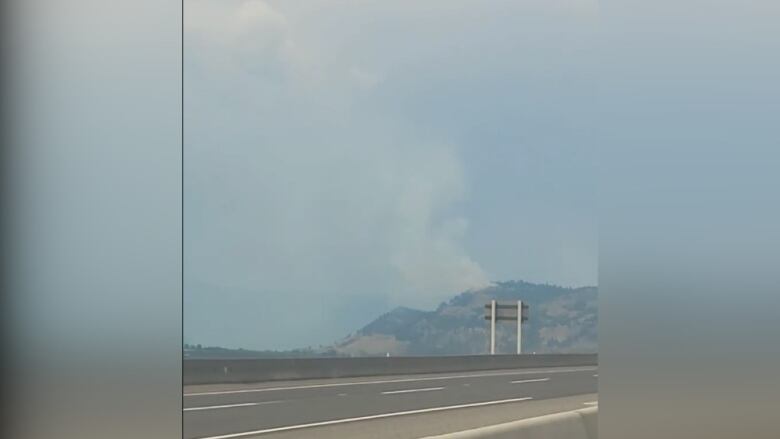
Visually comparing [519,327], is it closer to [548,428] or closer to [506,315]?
[506,315]

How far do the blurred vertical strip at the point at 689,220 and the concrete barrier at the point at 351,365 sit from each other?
0.63ft

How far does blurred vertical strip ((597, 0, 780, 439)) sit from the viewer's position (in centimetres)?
290

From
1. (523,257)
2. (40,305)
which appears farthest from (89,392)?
(523,257)

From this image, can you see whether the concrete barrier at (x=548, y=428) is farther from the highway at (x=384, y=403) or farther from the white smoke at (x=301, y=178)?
the white smoke at (x=301, y=178)

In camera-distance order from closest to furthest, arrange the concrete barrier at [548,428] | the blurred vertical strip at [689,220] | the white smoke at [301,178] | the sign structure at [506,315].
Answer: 1. the blurred vertical strip at [689,220]
2. the concrete barrier at [548,428]
3. the sign structure at [506,315]
4. the white smoke at [301,178]

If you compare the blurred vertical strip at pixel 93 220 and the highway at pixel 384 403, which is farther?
the blurred vertical strip at pixel 93 220

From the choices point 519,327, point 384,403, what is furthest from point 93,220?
point 519,327

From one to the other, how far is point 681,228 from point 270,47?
153 centimetres

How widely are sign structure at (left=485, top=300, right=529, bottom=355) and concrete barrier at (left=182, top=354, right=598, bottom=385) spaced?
0.04 metres

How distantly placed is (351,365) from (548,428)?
678 millimetres

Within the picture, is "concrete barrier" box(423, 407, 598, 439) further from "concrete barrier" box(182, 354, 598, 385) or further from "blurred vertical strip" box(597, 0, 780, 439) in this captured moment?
"concrete barrier" box(182, 354, 598, 385)

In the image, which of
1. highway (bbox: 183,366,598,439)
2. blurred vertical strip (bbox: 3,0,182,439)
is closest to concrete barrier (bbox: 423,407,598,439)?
highway (bbox: 183,366,598,439)

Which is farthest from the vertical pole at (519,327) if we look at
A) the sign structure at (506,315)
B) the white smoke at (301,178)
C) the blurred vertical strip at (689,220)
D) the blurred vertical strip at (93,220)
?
the blurred vertical strip at (93,220)

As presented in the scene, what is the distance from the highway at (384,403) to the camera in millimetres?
3170
